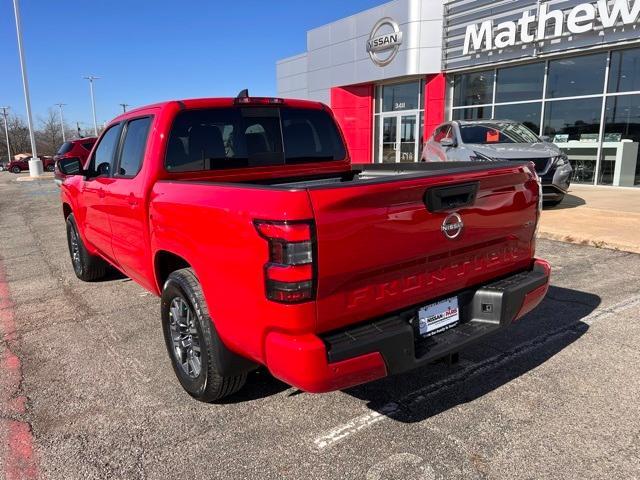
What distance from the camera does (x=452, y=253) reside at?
8.91 feet

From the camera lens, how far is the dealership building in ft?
42.9

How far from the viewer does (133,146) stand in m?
3.95

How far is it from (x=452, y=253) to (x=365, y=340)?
77cm

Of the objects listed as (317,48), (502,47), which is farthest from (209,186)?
(317,48)

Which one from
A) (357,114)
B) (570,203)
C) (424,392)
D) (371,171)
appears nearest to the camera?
(424,392)

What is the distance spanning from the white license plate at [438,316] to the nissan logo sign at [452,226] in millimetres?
384

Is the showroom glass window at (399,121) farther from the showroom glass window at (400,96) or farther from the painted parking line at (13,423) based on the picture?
the painted parking line at (13,423)

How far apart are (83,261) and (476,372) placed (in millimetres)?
4634

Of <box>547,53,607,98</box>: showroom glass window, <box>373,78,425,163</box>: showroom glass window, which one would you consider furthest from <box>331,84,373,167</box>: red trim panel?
<box>547,53,607,98</box>: showroom glass window

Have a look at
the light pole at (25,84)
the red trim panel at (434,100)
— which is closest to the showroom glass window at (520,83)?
the red trim panel at (434,100)

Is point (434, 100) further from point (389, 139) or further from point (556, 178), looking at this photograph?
point (556, 178)

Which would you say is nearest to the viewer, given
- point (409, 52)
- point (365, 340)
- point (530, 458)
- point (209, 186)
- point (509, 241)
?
point (365, 340)

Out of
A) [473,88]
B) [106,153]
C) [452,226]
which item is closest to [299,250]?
[452,226]

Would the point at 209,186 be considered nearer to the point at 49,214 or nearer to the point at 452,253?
the point at 452,253
